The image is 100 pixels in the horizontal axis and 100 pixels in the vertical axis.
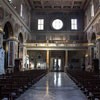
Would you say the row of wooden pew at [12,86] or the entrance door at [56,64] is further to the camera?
the entrance door at [56,64]

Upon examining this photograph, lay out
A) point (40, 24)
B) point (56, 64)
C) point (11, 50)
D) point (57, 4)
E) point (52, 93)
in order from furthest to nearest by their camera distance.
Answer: point (56, 64) → point (40, 24) → point (57, 4) → point (11, 50) → point (52, 93)

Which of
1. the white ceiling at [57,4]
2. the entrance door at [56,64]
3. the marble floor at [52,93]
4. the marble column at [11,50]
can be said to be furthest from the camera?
the entrance door at [56,64]

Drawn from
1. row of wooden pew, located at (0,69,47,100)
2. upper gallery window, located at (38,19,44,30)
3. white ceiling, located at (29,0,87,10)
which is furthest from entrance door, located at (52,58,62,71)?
row of wooden pew, located at (0,69,47,100)

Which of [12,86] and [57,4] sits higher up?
[57,4]

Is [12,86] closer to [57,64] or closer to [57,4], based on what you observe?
[57,4]

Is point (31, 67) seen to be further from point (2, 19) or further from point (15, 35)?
point (2, 19)

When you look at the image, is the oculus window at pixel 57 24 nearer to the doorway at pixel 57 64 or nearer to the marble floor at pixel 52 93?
the doorway at pixel 57 64

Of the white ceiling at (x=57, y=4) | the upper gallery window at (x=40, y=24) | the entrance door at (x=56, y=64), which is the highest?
the white ceiling at (x=57, y=4)

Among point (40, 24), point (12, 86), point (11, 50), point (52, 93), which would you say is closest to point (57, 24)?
point (40, 24)

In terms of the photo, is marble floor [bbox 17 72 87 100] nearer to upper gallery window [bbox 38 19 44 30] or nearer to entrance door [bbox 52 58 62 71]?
entrance door [bbox 52 58 62 71]

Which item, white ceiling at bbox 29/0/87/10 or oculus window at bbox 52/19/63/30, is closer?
white ceiling at bbox 29/0/87/10

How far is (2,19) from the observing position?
23.4 m

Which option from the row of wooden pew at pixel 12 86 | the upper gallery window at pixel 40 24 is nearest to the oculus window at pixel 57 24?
the upper gallery window at pixel 40 24

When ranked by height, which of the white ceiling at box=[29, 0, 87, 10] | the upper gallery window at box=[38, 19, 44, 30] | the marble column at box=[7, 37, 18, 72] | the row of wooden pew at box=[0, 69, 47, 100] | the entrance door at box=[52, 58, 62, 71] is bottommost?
the row of wooden pew at box=[0, 69, 47, 100]
